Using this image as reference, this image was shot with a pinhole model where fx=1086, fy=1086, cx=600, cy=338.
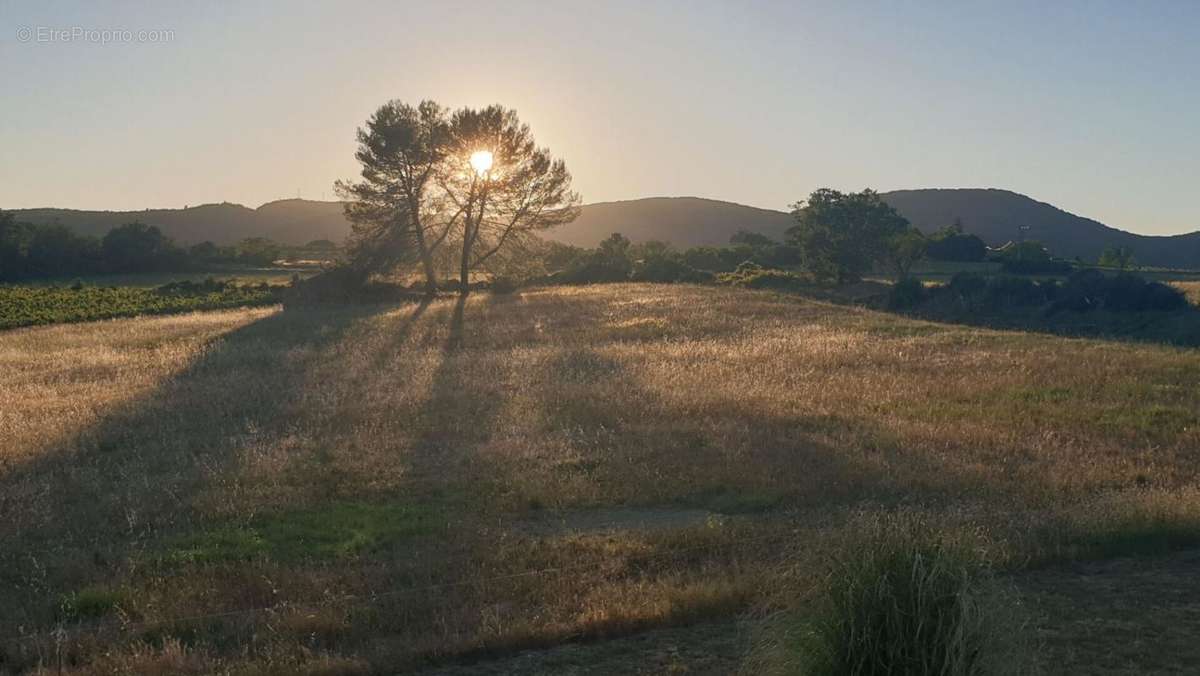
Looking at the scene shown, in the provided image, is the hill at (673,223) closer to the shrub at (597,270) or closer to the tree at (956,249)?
the tree at (956,249)

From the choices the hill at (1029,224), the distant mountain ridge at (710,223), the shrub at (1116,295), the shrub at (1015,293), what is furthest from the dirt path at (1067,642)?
the distant mountain ridge at (710,223)

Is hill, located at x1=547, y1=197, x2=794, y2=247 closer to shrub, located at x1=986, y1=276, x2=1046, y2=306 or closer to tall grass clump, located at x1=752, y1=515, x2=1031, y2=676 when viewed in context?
shrub, located at x1=986, y1=276, x2=1046, y2=306

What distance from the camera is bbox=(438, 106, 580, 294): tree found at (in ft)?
200

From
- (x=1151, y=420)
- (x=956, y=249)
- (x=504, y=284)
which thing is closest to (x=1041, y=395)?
(x=1151, y=420)

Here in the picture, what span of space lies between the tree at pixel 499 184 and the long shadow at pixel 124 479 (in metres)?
35.9

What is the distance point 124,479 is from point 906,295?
144ft

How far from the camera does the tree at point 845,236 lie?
226 feet

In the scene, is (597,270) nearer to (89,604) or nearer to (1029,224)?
(89,604)

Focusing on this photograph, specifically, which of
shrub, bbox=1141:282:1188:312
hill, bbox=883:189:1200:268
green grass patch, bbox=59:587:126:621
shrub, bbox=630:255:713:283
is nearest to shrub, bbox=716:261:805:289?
shrub, bbox=630:255:713:283

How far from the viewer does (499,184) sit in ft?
201

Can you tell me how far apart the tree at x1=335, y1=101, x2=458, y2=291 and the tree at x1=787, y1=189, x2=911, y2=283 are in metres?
24.7

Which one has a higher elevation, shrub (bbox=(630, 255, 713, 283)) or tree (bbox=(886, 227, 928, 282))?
tree (bbox=(886, 227, 928, 282))

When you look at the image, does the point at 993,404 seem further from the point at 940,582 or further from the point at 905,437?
the point at 940,582

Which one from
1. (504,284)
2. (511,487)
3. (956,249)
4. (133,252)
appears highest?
(956,249)
